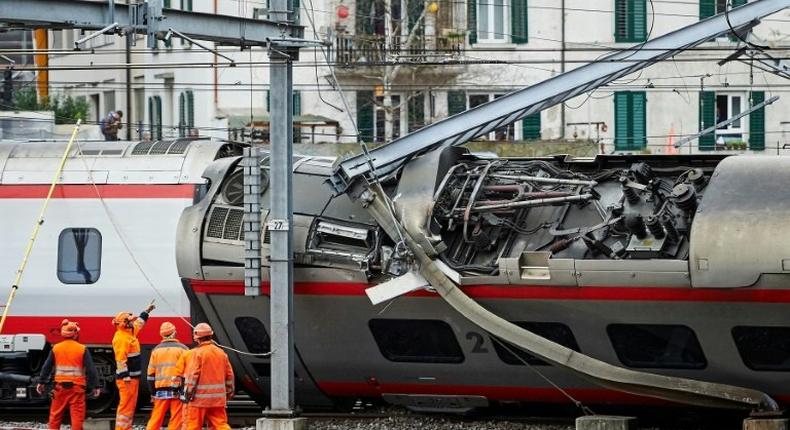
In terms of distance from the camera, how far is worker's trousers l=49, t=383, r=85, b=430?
16.8m

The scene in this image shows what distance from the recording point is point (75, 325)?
16.8m

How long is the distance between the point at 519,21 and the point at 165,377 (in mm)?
21215

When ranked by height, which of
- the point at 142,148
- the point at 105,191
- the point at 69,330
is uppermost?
the point at 142,148

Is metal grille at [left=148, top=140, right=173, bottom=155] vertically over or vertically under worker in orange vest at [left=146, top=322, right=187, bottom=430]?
over

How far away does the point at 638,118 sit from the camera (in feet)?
115

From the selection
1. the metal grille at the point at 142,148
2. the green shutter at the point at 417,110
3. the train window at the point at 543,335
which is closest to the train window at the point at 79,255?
the metal grille at the point at 142,148

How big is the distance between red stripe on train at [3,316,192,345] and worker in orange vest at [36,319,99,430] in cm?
97

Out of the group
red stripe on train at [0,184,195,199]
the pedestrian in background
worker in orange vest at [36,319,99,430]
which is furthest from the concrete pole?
the pedestrian in background

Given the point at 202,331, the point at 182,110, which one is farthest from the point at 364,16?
the point at 202,331

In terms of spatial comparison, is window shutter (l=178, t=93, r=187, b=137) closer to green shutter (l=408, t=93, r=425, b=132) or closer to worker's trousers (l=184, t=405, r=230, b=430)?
green shutter (l=408, t=93, r=425, b=132)

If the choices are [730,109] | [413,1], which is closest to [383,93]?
[413,1]

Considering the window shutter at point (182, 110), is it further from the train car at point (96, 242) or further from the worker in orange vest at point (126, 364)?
the worker in orange vest at point (126, 364)

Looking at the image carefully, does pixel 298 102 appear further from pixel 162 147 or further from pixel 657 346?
pixel 657 346

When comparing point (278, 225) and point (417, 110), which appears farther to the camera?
point (417, 110)
